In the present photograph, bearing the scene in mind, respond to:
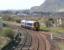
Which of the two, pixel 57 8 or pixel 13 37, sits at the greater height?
pixel 57 8

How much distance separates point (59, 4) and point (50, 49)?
100553 millimetres

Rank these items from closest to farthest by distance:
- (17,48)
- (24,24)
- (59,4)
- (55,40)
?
(55,40) → (17,48) → (24,24) → (59,4)

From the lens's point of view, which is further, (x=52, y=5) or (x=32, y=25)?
(x=52, y=5)

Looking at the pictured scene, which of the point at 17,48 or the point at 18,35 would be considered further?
the point at 18,35

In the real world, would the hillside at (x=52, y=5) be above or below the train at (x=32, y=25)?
above

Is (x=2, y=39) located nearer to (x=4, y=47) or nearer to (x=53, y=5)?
(x=4, y=47)

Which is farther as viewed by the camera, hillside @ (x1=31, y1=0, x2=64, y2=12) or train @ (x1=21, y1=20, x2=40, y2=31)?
hillside @ (x1=31, y1=0, x2=64, y2=12)

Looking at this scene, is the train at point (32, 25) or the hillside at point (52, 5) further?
the hillside at point (52, 5)

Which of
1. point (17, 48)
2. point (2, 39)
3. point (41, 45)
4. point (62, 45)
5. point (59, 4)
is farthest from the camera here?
point (59, 4)

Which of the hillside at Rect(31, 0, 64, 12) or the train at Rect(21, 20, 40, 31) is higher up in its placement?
the hillside at Rect(31, 0, 64, 12)

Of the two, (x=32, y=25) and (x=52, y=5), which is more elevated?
(x=52, y=5)

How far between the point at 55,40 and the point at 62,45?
180cm

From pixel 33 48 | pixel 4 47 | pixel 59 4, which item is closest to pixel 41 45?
pixel 33 48

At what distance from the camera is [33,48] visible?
2362cm
